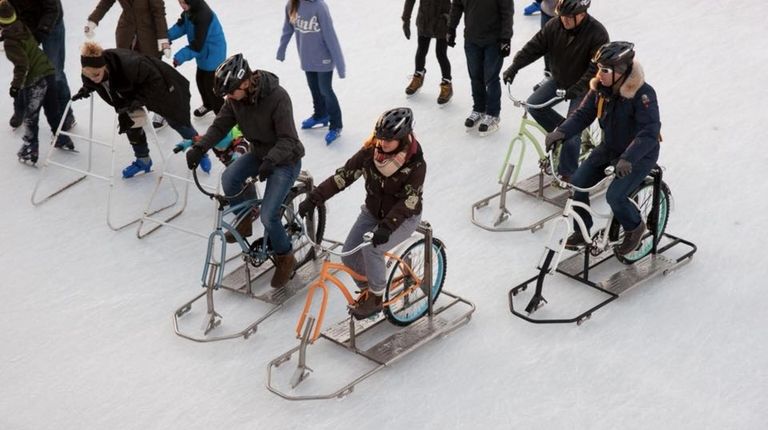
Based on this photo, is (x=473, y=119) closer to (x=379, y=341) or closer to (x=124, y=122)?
(x=124, y=122)

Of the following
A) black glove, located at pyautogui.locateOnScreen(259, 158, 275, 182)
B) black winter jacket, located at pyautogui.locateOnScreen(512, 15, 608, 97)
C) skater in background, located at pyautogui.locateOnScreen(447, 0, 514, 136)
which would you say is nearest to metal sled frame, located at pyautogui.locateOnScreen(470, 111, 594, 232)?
black winter jacket, located at pyautogui.locateOnScreen(512, 15, 608, 97)

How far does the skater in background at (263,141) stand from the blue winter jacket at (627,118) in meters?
1.67

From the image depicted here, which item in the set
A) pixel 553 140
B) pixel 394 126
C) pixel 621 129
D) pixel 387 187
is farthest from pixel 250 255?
pixel 621 129

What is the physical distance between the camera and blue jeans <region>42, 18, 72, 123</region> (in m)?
8.09

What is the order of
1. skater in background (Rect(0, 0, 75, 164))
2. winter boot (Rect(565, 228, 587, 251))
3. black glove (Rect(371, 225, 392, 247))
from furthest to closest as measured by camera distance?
skater in background (Rect(0, 0, 75, 164))
winter boot (Rect(565, 228, 587, 251))
black glove (Rect(371, 225, 392, 247))

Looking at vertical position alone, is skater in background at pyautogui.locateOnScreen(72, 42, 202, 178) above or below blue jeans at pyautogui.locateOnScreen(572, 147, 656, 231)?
above

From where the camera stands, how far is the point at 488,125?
8.20 m

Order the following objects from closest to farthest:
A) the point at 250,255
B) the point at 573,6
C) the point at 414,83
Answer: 1. the point at 250,255
2. the point at 573,6
3. the point at 414,83

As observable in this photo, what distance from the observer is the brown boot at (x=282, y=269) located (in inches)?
247

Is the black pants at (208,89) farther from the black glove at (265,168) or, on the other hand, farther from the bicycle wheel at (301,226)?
the black glove at (265,168)

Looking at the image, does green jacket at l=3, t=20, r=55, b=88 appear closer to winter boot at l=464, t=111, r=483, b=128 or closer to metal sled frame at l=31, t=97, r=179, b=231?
metal sled frame at l=31, t=97, r=179, b=231

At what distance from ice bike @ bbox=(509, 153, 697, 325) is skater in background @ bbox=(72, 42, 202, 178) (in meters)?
2.75

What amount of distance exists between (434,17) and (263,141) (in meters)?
2.89

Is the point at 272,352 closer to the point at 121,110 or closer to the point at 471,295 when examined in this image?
the point at 471,295
